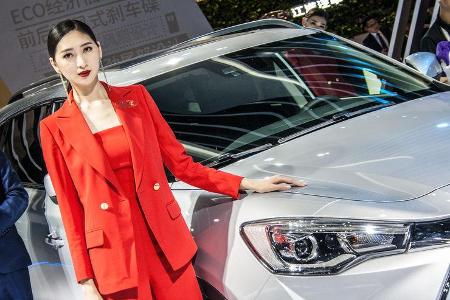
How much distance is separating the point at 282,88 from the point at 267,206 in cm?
122

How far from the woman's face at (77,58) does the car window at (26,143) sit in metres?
1.28

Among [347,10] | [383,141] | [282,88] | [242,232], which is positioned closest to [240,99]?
[282,88]

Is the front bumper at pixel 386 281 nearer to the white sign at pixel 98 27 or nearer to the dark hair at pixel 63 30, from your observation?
the dark hair at pixel 63 30

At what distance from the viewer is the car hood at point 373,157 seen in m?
2.23

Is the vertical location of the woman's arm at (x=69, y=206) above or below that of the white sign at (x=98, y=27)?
below

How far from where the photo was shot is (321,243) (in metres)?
2.16

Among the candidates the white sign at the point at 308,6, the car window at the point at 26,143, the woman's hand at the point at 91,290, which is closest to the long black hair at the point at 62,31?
the woman's hand at the point at 91,290

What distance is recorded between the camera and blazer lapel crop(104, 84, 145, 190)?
7.77 ft

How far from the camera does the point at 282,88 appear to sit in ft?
11.2

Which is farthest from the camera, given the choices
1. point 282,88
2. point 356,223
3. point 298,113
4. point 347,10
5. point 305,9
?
point 347,10

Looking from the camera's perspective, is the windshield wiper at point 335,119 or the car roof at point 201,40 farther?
the car roof at point 201,40

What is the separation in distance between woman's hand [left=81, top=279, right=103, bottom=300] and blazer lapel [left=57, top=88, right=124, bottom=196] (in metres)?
0.34

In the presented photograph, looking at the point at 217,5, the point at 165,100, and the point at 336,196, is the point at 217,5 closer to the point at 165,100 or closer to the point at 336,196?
the point at 165,100

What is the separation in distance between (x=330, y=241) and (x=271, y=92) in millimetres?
1338
